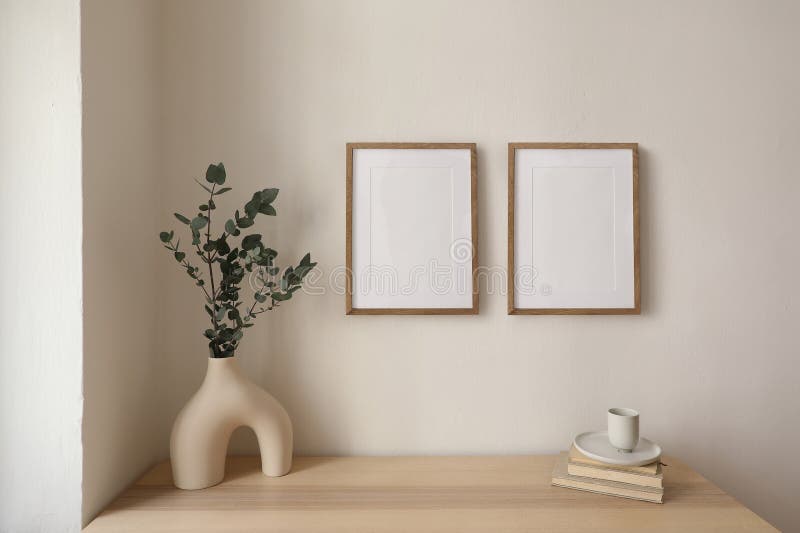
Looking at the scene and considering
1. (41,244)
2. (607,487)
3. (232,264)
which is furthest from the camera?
(232,264)

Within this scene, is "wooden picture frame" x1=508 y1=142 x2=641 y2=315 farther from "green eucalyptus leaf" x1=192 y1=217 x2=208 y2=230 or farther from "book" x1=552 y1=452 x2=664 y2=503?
"green eucalyptus leaf" x1=192 y1=217 x2=208 y2=230

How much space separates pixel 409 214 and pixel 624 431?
0.72m

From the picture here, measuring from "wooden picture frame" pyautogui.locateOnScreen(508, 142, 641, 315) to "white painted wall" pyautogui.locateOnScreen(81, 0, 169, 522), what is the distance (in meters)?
0.92

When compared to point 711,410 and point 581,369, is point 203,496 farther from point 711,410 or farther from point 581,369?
point 711,410

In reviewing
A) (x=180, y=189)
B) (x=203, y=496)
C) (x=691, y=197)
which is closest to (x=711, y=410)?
(x=691, y=197)

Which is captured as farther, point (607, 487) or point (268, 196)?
point (268, 196)

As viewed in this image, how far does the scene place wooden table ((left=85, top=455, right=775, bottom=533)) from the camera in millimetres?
941

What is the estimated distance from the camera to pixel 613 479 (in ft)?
3.47

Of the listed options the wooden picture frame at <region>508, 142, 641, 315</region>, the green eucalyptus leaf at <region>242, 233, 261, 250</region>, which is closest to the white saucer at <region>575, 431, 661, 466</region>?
the wooden picture frame at <region>508, 142, 641, 315</region>

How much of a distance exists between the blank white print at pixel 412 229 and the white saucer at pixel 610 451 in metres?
0.43

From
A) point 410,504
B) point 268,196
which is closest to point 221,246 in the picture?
point 268,196

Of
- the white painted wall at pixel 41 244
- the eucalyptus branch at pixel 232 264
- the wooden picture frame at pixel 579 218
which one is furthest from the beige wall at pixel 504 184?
the white painted wall at pixel 41 244

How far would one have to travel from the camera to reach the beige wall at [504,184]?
130cm

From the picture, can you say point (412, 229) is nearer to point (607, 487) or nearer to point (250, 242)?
point (250, 242)
